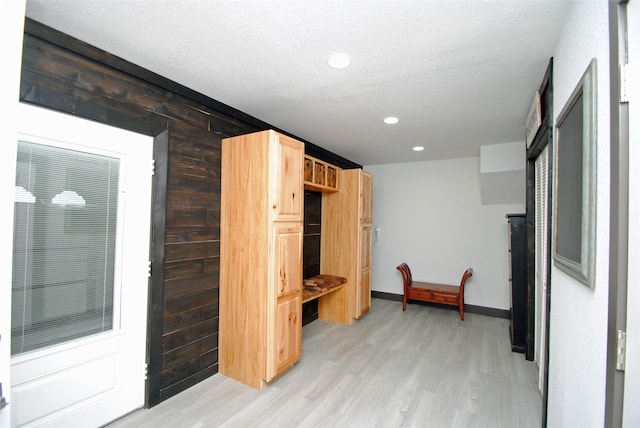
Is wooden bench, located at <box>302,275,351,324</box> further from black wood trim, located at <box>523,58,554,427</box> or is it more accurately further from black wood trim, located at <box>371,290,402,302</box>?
black wood trim, located at <box>523,58,554,427</box>

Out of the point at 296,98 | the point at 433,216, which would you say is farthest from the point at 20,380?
the point at 433,216

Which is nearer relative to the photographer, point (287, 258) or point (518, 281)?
point (287, 258)

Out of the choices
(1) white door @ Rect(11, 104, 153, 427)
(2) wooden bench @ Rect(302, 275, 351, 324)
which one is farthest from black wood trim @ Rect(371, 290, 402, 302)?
(1) white door @ Rect(11, 104, 153, 427)

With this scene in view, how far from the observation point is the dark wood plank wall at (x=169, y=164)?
5.72 ft

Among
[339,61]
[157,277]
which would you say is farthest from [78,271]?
[339,61]

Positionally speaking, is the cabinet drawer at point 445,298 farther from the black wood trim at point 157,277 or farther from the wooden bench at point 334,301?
the black wood trim at point 157,277

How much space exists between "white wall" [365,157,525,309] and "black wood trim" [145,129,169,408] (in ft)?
13.5

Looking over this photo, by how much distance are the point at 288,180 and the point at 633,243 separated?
2266 mm

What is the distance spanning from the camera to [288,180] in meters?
2.70

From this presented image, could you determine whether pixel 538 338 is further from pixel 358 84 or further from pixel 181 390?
pixel 181 390

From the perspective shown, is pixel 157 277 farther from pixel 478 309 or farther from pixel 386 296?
pixel 478 309

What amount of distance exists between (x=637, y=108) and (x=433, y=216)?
14.7ft

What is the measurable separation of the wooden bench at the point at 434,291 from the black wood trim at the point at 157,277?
360cm

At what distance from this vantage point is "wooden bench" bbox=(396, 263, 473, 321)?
169 inches
